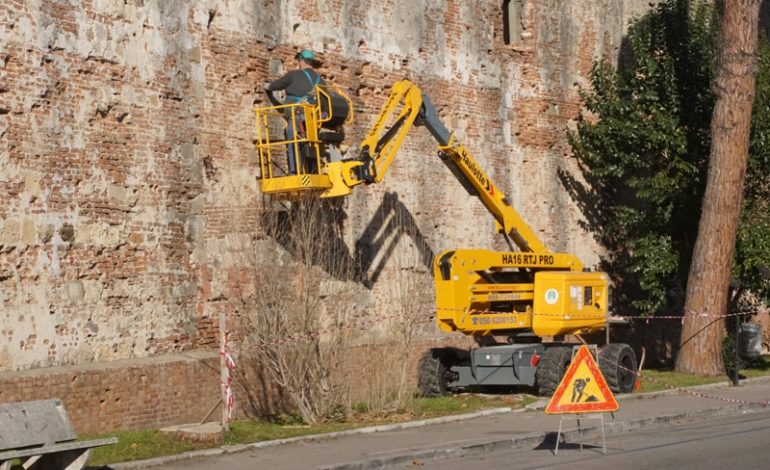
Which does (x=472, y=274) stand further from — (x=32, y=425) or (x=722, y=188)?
(x=32, y=425)

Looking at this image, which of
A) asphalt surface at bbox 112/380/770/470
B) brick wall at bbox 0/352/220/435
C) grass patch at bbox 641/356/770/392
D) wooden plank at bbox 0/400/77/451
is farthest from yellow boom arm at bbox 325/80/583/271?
wooden plank at bbox 0/400/77/451

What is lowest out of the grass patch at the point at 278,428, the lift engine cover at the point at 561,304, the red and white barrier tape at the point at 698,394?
the red and white barrier tape at the point at 698,394

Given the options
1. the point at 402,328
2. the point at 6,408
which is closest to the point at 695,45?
the point at 402,328

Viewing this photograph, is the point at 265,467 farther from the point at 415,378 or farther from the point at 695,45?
the point at 695,45

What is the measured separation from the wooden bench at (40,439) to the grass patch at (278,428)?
0.98 m

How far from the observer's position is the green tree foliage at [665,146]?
2556cm

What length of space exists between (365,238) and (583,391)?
7.07 meters

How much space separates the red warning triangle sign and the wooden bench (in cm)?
501

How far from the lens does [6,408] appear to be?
12.6 meters

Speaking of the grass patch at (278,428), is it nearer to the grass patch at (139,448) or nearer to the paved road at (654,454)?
the grass patch at (139,448)

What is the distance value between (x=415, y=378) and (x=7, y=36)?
842 centimetres

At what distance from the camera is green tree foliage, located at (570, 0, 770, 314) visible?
83.9 feet

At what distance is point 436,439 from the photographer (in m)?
16.2

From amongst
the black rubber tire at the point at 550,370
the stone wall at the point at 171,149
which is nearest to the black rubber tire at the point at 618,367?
the black rubber tire at the point at 550,370
